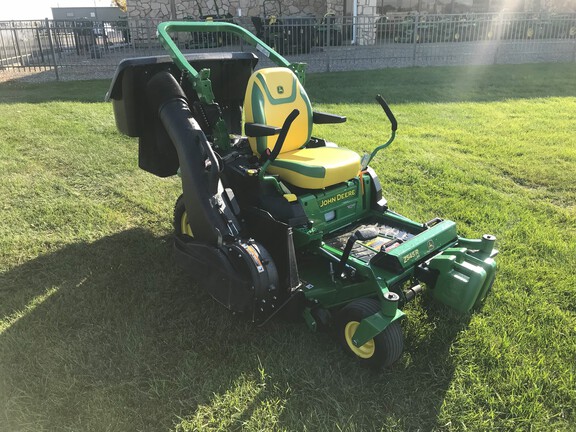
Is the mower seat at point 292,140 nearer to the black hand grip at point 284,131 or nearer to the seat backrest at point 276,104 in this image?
the seat backrest at point 276,104

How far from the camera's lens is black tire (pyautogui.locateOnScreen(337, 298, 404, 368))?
2.54m

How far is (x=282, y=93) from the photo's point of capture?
3545 millimetres

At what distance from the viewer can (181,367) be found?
8.88ft

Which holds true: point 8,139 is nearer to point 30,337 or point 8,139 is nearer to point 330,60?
point 30,337

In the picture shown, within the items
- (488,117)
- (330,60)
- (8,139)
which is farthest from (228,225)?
(330,60)

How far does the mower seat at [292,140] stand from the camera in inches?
123

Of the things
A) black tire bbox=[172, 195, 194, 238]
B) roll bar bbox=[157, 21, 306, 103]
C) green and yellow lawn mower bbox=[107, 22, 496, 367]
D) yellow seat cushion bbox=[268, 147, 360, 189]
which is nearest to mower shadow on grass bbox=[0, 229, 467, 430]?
green and yellow lawn mower bbox=[107, 22, 496, 367]

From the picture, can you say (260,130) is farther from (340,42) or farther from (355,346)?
(340,42)

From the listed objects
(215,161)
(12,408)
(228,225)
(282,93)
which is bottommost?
(12,408)

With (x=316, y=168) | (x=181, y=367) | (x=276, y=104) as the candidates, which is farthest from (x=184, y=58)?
(x=181, y=367)

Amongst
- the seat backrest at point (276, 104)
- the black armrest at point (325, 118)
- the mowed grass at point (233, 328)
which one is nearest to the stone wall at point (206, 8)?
the mowed grass at point (233, 328)

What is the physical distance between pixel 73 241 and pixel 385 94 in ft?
23.8

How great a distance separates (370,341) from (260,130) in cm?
145

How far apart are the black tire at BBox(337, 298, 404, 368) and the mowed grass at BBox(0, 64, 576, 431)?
9cm
